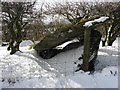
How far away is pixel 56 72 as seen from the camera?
6223mm

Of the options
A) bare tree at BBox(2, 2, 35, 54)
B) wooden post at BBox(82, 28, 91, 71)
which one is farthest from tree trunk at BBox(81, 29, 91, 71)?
bare tree at BBox(2, 2, 35, 54)

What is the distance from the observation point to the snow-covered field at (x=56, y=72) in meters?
5.29

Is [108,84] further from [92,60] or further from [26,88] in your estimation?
[26,88]

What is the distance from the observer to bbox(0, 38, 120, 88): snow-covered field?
17.4ft

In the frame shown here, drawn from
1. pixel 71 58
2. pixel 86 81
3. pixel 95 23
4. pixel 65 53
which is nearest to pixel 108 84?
pixel 86 81

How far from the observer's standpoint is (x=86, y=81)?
544 cm

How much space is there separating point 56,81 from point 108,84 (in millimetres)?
1338

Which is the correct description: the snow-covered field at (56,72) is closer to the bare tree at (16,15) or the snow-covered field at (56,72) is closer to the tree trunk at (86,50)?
the tree trunk at (86,50)

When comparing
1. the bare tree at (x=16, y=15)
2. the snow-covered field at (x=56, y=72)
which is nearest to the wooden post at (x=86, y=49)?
the snow-covered field at (x=56, y=72)

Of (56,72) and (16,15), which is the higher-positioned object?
(16,15)

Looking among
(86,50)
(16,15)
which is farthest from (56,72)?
(16,15)

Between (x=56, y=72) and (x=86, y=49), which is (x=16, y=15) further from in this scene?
(x=86, y=49)

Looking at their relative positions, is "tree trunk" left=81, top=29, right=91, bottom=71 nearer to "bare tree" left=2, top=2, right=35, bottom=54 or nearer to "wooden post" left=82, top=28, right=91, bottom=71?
"wooden post" left=82, top=28, right=91, bottom=71

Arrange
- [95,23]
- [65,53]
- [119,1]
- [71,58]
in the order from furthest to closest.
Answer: [119,1], [65,53], [71,58], [95,23]
